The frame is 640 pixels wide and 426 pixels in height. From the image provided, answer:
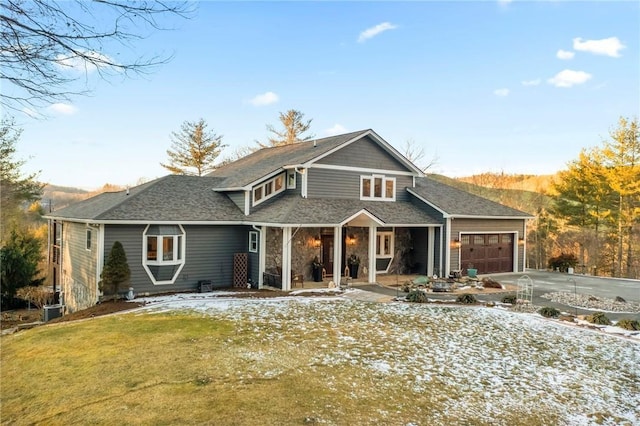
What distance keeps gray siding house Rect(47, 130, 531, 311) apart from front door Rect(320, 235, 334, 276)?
50mm

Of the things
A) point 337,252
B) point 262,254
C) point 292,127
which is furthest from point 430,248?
point 292,127

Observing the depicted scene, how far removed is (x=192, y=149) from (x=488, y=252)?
3094 centimetres

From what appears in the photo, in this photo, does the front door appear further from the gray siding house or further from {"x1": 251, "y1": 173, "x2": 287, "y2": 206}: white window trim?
{"x1": 251, "y1": 173, "x2": 287, "y2": 206}: white window trim

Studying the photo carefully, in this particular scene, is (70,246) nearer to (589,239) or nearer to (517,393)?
(517,393)

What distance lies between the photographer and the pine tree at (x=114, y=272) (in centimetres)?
1338

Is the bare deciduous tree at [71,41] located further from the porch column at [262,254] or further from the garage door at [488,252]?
the garage door at [488,252]

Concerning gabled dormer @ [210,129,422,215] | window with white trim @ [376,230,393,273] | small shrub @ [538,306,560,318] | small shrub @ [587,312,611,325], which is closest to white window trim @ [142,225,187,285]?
gabled dormer @ [210,129,422,215]

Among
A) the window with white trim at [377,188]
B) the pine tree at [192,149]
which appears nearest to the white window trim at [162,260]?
the window with white trim at [377,188]

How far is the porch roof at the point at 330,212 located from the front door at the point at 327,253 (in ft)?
5.53

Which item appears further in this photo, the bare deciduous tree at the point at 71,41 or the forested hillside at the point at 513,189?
the forested hillside at the point at 513,189

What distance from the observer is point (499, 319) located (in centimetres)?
1171

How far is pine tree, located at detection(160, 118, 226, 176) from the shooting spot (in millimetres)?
40719

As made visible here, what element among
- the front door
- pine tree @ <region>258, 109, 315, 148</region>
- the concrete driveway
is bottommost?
the concrete driveway

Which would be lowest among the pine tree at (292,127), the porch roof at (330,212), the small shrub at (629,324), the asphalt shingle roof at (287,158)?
the small shrub at (629,324)
